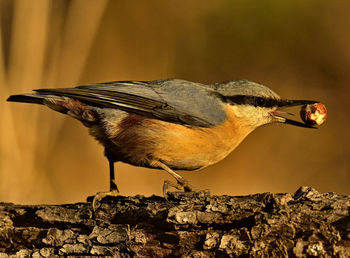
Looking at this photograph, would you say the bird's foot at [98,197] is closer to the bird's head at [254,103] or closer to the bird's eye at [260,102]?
the bird's head at [254,103]

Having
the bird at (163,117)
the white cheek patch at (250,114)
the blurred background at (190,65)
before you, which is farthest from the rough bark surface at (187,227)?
the blurred background at (190,65)

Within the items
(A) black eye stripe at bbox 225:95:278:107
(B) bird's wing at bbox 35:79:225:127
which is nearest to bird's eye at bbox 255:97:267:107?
(A) black eye stripe at bbox 225:95:278:107

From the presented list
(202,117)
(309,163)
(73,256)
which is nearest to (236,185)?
(309,163)

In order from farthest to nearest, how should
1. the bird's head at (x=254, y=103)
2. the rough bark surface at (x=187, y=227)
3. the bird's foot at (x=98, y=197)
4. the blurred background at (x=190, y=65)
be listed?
the blurred background at (x=190, y=65) < the bird's head at (x=254, y=103) < the bird's foot at (x=98, y=197) < the rough bark surface at (x=187, y=227)

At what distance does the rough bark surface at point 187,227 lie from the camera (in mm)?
2531

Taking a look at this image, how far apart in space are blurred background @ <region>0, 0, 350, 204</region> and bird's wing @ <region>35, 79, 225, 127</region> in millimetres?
1467

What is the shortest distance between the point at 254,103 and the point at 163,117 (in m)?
0.71

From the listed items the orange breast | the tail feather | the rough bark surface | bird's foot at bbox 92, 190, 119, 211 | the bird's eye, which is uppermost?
the bird's eye

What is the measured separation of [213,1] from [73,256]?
3.83 m

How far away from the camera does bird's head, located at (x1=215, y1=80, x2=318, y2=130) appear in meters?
4.00

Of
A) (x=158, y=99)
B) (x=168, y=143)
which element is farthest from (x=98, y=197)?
(x=158, y=99)

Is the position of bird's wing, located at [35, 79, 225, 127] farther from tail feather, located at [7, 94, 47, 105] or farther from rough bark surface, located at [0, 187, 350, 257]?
rough bark surface, located at [0, 187, 350, 257]

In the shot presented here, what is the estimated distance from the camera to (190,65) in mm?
5938

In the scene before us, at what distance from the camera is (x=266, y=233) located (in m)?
2.57
